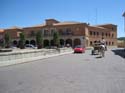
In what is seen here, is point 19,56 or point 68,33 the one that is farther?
point 68,33

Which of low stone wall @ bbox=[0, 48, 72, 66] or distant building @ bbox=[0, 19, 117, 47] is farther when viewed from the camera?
Result: distant building @ bbox=[0, 19, 117, 47]

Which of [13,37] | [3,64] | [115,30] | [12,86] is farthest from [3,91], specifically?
[115,30]

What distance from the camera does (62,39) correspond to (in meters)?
68.8

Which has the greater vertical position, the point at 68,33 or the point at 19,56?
the point at 68,33

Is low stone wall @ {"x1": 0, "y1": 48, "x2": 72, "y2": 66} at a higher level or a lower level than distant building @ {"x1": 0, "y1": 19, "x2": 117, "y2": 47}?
lower

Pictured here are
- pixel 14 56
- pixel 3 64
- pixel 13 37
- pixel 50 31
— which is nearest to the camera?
pixel 3 64

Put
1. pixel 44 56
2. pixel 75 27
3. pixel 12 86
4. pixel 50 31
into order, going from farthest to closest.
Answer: pixel 50 31
pixel 75 27
pixel 44 56
pixel 12 86

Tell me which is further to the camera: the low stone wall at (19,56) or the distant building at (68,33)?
the distant building at (68,33)

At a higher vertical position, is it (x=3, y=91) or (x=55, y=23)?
(x=55, y=23)

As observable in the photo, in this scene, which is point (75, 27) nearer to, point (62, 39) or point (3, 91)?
point (62, 39)

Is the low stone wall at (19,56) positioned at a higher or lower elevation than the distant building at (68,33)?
lower

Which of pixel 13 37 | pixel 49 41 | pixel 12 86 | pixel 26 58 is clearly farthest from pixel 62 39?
pixel 12 86

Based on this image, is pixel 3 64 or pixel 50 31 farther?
pixel 50 31

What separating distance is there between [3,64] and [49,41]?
179 feet
